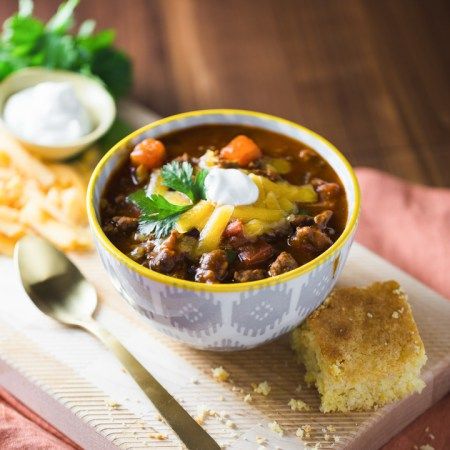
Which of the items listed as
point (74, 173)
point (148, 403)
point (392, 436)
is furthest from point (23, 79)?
point (392, 436)

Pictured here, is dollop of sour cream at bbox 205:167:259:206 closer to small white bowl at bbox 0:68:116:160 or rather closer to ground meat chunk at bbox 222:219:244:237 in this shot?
ground meat chunk at bbox 222:219:244:237

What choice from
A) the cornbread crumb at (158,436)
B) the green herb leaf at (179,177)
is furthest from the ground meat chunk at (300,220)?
the cornbread crumb at (158,436)

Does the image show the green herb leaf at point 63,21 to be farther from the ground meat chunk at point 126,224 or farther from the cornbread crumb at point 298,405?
the cornbread crumb at point 298,405

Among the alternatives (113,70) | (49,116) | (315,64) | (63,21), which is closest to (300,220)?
(49,116)

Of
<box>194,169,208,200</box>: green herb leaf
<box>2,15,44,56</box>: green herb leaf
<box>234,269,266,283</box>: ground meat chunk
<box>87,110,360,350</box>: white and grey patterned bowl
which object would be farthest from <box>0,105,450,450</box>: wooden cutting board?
<box>2,15,44,56</box>: green herb leaf

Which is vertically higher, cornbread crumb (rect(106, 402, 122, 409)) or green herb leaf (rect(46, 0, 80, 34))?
green herb leaf (rect(46, 0, 80, 34))

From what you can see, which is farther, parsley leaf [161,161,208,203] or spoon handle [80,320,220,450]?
parsley leaf [161,161,208,203]

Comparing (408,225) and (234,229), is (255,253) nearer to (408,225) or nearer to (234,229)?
(234,229)
